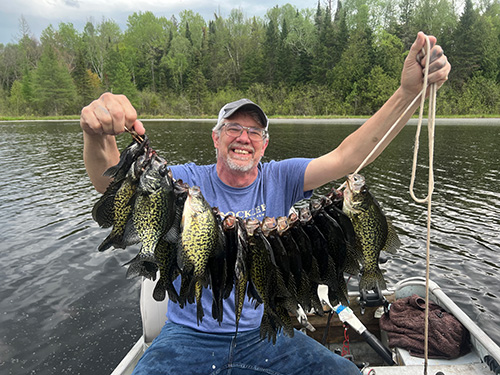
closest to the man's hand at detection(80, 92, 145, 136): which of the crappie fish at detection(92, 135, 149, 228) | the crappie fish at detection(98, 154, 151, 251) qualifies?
the crappie fish at detection(92, 135, 149, 228)

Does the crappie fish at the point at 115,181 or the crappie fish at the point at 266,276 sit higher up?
the crappie fish at the point at 115,181

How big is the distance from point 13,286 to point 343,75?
68117 mm

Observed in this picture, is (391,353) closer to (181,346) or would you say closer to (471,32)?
(181,346)

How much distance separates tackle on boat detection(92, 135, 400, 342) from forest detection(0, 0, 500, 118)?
61.2 metres

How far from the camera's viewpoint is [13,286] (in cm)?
764

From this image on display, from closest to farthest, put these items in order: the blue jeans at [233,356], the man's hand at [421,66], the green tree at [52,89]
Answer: the man's hand at [421,66] < the blue jeans at [233,356] < the green tree at [52,89]

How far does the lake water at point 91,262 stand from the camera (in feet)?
20.0

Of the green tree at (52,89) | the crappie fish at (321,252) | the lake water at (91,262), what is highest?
the green tree at (52,89)

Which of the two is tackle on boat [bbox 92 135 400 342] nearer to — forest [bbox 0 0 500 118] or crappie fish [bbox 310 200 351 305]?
crappie fish [bbox 310 200 351 305]

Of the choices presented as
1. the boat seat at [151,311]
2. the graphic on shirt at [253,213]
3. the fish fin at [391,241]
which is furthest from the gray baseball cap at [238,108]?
the boat seat at [151,311]

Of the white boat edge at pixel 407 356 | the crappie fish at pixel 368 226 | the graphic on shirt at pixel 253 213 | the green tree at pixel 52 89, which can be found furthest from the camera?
the green tree at pixel 52 89

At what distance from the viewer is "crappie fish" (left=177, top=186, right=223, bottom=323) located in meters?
2.16

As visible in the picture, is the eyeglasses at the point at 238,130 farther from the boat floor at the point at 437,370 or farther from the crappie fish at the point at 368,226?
the boat floor at the point at 437,370

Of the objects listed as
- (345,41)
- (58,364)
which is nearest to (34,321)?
(58,364)
